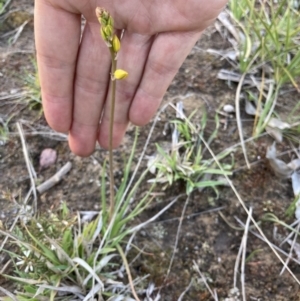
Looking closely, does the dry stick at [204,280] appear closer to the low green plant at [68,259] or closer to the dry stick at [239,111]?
the low green plant at [68,259]

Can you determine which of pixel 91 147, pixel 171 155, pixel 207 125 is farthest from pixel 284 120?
pixel 91 147

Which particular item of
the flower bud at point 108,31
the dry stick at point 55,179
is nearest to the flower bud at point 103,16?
the flower bud at point 108,31

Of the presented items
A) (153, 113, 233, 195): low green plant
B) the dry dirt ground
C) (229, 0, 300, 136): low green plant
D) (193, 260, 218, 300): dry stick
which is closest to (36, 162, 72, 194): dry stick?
the dry dirt ground

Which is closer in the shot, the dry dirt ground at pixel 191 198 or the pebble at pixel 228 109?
the dry dirt ground at pixel 191 198

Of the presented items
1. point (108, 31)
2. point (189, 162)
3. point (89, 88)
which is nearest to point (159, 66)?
point (89, 88)

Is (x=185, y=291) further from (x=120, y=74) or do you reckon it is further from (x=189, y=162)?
(x=120, y=74)

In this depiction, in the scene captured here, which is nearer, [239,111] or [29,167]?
[29,167]

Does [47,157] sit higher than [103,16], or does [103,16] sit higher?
[103,16]

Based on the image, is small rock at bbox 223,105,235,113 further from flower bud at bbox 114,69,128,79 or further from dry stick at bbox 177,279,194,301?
flower bud at bbox 114,69,128,79
